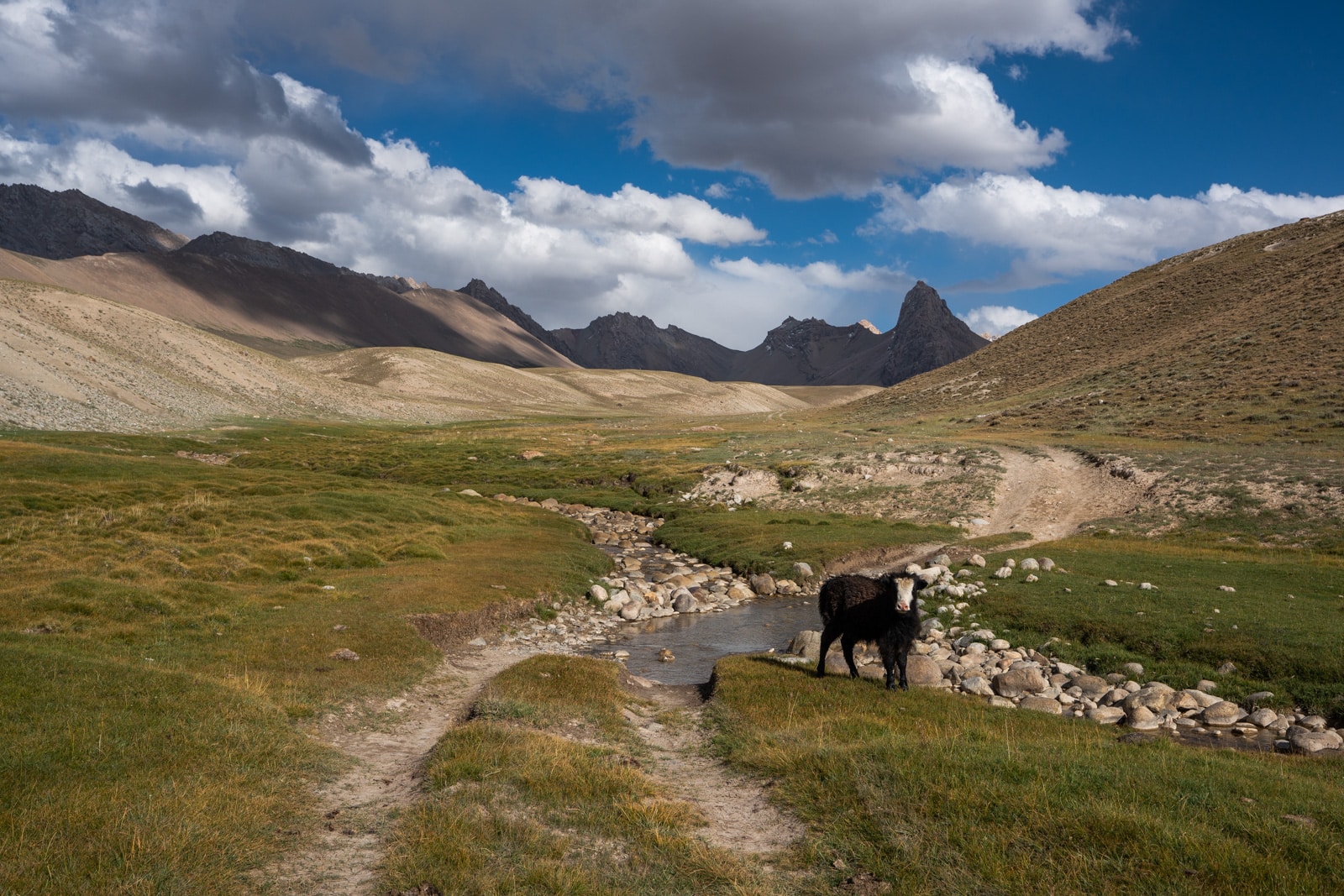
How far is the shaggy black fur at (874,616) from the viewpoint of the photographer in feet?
59.9

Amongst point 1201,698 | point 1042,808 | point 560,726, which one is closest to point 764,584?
point 1201,698

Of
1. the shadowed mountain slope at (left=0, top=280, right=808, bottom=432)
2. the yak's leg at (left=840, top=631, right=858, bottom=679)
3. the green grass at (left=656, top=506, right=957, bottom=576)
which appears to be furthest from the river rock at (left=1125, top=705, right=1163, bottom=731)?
the shadowed mountain slope at (left=0, top=280, right=808, bottom=432)

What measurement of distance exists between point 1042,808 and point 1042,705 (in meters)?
11.4

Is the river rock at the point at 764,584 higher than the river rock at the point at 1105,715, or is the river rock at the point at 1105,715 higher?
the river rock at the point at 1105,715

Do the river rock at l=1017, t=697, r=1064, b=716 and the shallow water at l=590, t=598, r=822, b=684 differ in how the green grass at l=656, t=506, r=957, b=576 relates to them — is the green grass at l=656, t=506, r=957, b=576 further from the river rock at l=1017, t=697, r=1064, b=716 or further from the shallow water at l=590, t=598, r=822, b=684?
the river rock at l=1017, t=697, r=1064, b=716

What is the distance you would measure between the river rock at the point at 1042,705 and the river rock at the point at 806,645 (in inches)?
258

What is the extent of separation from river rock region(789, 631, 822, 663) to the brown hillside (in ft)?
176

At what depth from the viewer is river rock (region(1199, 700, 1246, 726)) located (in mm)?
18281

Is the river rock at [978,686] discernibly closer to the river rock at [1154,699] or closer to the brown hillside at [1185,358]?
the river rock at [1154,699]

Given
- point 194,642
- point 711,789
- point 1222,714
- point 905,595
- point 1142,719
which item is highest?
point 905,595

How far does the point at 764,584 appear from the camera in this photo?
1506 inches

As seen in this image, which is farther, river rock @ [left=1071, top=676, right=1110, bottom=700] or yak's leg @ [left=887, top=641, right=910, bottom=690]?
river rock @ [left=1071, top=676, right=1110, bottom=700]

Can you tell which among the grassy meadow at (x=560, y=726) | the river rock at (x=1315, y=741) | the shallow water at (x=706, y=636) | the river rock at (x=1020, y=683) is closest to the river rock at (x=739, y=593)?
the shallow water at (x=706, y=636)

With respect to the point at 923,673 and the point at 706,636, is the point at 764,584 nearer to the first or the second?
the point at 706,636
